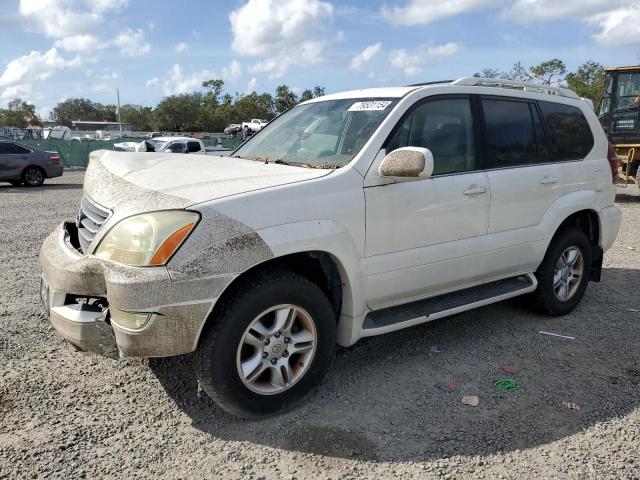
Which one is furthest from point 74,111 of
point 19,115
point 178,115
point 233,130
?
point 233,130

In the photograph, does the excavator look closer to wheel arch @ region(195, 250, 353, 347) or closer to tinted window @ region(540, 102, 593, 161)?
tinted window @ region(540, 102, 593, 161)

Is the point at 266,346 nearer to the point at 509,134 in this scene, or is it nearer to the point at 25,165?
the point at 509,134

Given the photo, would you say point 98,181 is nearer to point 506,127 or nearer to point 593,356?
point 506,127

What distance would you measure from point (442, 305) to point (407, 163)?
3.72ft

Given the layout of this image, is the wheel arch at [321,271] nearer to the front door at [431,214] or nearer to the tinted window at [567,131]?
the front door at [431,214]

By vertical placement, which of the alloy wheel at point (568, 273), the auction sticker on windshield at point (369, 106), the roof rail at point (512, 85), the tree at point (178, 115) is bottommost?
the alloy wheel at point (568, 273)

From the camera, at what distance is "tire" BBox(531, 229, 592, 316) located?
4.52 meters

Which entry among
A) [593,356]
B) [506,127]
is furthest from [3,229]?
[593,356]

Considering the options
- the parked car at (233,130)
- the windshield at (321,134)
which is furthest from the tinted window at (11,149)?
the parked car at (233,130)

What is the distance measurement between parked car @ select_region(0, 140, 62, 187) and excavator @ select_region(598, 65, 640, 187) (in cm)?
1584

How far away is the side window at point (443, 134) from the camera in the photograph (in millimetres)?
3535

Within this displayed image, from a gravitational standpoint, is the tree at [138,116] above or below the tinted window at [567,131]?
above

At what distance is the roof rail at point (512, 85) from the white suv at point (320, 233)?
0.10 ft

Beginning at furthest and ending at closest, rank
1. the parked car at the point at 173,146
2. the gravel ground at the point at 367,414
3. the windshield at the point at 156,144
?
the windshield at the point at 156,144
the parked car at the point at 173,146
the gravel ground at the point at 367,414
